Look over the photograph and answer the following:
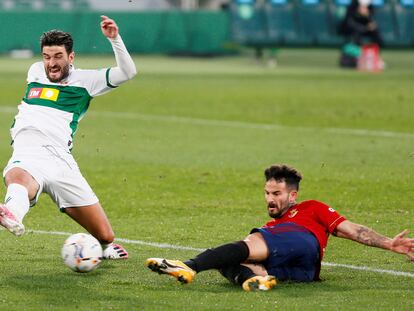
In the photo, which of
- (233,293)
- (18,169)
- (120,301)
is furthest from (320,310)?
(18,169)

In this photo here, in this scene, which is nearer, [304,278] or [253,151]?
[304,278]

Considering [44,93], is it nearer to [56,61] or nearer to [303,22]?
[56,61]

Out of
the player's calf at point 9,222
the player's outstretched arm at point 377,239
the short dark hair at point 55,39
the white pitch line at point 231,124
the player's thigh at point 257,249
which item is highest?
the short dark hair at point 55,39

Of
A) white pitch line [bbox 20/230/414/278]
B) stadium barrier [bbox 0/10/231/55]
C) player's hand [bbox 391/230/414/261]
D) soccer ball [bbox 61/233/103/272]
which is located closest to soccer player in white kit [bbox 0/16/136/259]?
soccer ball [bbox 61/233/103/272]

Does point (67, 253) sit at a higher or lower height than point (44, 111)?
lower

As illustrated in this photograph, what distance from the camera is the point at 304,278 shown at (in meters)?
8.15

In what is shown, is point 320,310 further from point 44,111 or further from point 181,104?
point 181,104

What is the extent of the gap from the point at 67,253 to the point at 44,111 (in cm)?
132

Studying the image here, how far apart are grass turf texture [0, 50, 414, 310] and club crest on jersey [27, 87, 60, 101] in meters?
1.32

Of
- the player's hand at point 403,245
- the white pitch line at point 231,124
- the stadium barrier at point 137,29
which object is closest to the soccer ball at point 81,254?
the player's hand at point 403,245

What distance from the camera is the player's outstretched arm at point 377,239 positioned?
791 centimetres

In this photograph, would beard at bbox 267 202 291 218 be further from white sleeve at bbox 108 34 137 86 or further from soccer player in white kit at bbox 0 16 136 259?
white sleeve at bbox 108 34 137 86

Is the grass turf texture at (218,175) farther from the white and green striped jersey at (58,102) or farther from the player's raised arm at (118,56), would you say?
the player's raised arm at (118,56)

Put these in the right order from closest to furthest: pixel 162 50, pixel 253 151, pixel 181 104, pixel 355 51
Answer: pixel 253 151 < pixel 181 104 < pixel 355 51 < pixel 162 50
